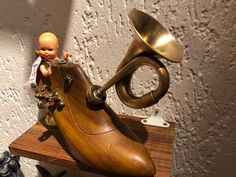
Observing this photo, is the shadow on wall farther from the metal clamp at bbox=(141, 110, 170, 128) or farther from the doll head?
the metal clamp at bbox=(141, 110, 170, 128)

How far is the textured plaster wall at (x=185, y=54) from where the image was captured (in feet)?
1.66

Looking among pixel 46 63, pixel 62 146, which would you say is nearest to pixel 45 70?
pixel 46 63

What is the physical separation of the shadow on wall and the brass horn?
0.65ft

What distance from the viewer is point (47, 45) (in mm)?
455

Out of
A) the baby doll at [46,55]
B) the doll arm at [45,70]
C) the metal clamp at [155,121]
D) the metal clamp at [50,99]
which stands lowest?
the metal clamp at [155,121]

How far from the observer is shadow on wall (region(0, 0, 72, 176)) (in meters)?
0.57

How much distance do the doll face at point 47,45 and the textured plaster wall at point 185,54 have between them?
0.41 ft

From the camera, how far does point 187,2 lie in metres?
0.50

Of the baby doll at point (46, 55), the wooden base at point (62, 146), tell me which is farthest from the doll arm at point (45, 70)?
the wooden base at point (62, 146)

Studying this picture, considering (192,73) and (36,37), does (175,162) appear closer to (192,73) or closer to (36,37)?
(192,73)

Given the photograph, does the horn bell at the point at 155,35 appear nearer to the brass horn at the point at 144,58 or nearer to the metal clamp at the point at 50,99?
the brass horn at the point at 144,58

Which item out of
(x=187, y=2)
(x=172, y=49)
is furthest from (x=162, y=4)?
(x=172, y=49)

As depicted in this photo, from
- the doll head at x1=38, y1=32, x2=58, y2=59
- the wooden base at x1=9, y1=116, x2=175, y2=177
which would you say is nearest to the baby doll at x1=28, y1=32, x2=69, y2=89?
the doll head at x1=38, y1=32, x2=58, y2=59

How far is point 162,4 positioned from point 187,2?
5cm
